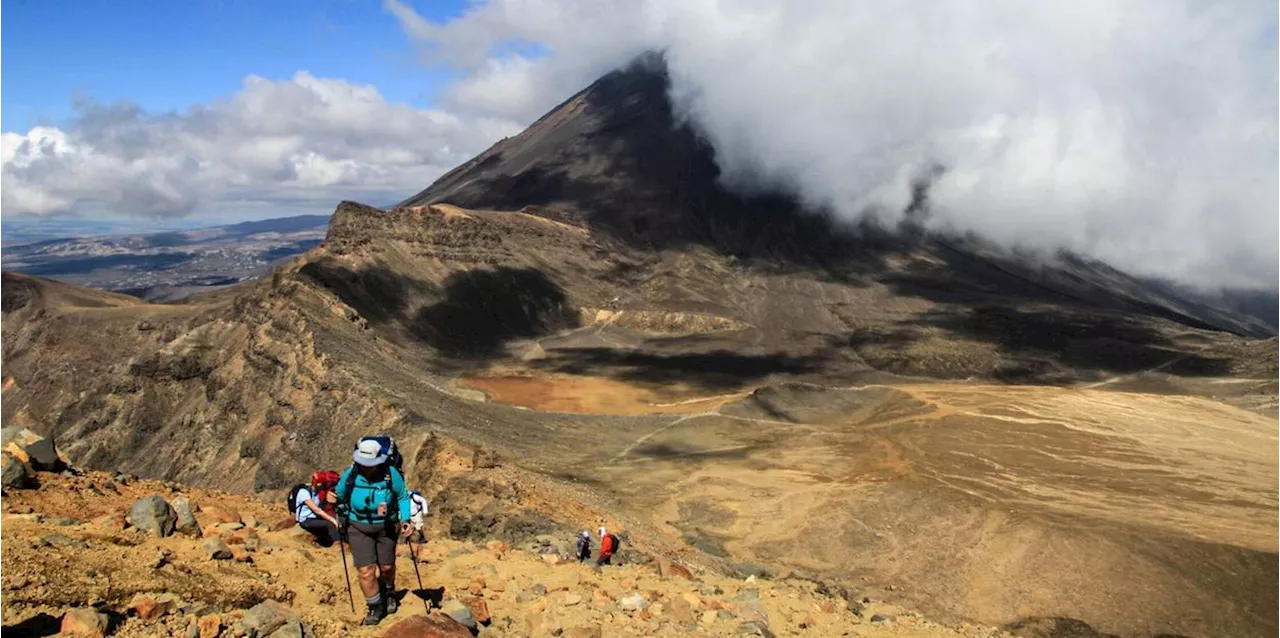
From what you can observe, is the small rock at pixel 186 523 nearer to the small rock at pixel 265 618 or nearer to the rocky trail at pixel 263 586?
the rocky trail at pixel 263 586

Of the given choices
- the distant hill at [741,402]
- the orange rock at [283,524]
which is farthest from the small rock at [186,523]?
the distant hill at [741,402]

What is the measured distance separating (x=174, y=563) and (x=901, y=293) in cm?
10146

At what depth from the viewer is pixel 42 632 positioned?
5539 mm

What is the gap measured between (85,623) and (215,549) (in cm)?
268

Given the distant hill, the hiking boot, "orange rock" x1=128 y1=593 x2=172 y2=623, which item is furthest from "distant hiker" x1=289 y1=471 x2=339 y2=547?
the distant hill

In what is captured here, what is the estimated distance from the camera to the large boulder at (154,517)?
8.66m

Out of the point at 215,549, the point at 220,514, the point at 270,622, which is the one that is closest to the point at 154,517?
the point at 215,549

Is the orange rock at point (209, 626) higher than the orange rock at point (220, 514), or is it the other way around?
the orange rock at point (209, 626)

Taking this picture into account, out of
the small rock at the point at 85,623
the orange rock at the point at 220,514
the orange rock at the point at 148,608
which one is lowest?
the orange rock at the point at 220,514

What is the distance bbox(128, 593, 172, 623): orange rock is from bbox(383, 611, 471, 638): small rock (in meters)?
1.83

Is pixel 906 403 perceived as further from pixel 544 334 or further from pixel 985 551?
pixel 544 334

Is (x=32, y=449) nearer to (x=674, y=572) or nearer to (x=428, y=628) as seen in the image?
(x=428, y=628)

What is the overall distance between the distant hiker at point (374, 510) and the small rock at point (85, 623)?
2.13 metres

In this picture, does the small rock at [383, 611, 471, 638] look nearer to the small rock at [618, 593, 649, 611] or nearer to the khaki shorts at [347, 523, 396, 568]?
the khaki shorts at [347, 523, 396, 568]
